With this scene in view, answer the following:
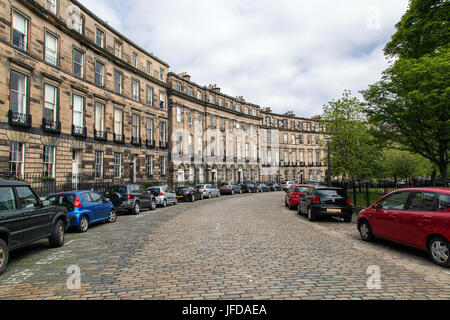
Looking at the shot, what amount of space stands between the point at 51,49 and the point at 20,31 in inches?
93.2

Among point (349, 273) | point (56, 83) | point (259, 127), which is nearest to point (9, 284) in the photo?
point (349, 273)

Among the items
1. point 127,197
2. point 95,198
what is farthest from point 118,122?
point 95,198

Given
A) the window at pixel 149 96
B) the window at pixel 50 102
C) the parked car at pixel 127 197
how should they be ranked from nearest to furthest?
the parked car at pixel 127 197 → the window at pixel 50 102 → the window at pixel 149 96

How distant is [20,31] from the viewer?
17.0m

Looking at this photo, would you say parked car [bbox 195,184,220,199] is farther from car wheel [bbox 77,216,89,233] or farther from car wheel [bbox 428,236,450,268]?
car wheel [bbox 428,236,450,268]

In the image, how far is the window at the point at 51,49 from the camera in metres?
18.9

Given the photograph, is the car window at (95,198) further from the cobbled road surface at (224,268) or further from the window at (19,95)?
the window at (19,95)

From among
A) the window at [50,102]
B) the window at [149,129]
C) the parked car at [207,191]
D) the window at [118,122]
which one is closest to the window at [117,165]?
the window at [118,122]

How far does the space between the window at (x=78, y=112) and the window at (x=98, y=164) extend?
2816 mm

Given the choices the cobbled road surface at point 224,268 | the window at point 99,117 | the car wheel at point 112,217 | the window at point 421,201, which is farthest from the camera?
the window at point 99,117

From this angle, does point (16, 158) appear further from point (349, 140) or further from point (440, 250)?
point (349, 140)

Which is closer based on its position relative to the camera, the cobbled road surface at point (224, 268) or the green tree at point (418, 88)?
the cobbled road surface at point (224, 268)

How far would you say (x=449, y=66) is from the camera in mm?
10477
